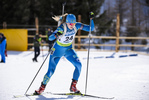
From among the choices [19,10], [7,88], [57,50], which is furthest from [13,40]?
[57,50]

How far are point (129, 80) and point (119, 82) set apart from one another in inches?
17.8

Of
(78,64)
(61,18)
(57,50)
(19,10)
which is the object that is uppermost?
(19,10)

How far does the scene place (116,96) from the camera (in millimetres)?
4320

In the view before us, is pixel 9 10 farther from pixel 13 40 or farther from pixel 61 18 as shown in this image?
pixel 61 18

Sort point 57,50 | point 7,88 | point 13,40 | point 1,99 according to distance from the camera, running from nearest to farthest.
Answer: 1. point 1,99
2. point 57,50
3. point 7,88
4. point 13,40

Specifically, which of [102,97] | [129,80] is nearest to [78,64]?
[102,97]

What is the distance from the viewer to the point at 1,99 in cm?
399

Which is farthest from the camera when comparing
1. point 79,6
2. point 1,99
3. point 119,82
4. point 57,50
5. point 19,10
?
point 19,10

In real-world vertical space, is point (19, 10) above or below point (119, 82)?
above

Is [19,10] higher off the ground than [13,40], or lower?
higher

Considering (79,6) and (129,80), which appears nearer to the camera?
(129,80)

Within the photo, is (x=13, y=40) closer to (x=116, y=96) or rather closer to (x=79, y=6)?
(x=79, y=6)

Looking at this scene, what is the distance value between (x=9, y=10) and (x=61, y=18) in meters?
19.5

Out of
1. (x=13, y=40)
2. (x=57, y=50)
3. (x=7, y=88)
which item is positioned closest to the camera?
(x=57, y=50)
